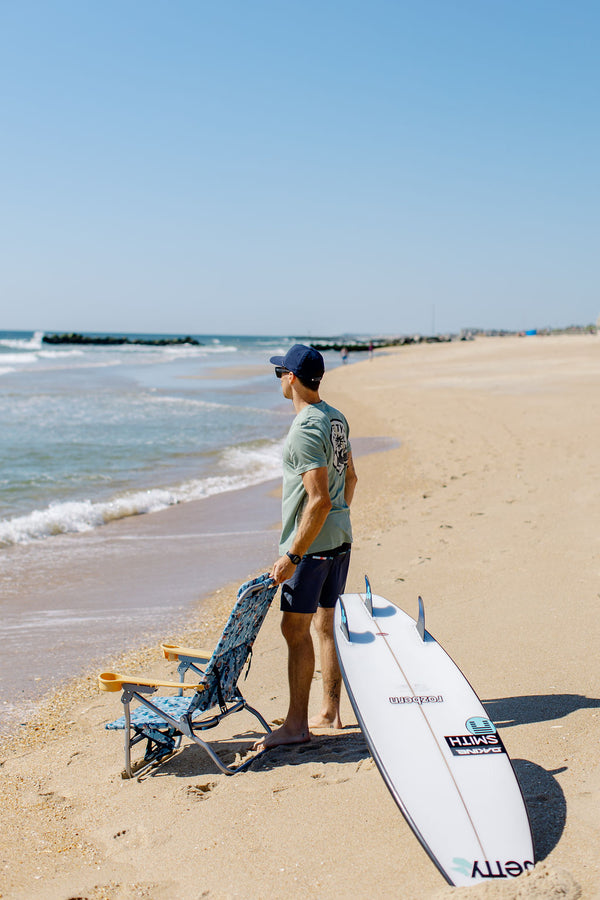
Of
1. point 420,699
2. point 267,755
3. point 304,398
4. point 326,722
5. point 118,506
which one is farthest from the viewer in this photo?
A: point 118,506

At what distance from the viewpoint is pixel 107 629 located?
18.8 feet

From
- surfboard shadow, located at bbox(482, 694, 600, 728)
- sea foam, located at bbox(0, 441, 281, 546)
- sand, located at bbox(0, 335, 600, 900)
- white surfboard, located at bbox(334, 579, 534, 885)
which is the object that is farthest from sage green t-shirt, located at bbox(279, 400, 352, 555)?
sea foam, located at bbox(0, 441, 281, 546)

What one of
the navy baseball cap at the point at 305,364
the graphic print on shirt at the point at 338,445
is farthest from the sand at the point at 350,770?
the navy baseball cap at the point at 305,364

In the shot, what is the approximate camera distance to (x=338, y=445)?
372 centimetres

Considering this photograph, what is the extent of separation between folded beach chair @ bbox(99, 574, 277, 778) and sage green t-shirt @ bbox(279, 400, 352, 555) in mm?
332

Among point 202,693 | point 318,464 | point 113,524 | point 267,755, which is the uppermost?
point 318,464

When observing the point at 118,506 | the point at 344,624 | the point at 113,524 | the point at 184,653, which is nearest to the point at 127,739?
the point at 184,653

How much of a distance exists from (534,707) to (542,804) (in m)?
0.95

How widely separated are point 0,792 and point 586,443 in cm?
1110

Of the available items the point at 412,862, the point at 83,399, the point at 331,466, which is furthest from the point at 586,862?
the point at 83,399

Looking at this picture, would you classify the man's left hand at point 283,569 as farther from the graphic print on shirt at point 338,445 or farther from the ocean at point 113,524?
the ocean at point 113,524

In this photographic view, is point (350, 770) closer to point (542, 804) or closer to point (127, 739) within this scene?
point (542, 804)

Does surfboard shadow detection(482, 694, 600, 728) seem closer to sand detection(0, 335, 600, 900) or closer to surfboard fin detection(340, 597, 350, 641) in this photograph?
sand detection(0, 335, 600, 900)

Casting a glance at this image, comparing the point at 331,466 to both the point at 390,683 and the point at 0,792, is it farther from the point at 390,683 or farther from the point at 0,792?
the point at 0,792
